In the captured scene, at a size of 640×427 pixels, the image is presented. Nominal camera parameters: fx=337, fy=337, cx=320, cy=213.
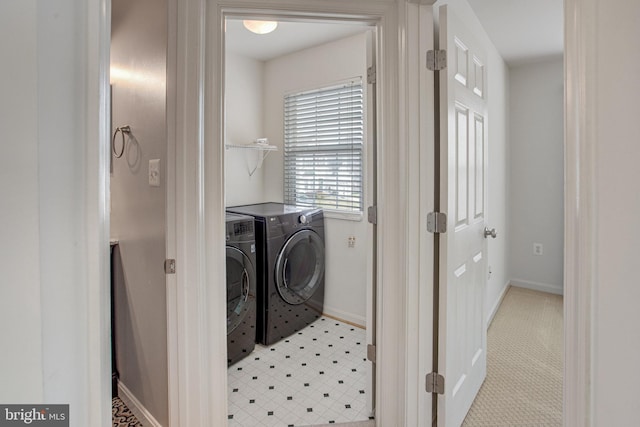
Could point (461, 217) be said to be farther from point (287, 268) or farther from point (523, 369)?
point (287, 268)

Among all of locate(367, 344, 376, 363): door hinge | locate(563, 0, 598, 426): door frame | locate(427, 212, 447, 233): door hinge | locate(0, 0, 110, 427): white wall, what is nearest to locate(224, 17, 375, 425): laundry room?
locate(367, 344, 376, 363): door hinge

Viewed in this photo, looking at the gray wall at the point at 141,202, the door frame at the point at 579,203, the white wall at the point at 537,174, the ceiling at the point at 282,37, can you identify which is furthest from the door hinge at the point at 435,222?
the white wall at the point at 537,174

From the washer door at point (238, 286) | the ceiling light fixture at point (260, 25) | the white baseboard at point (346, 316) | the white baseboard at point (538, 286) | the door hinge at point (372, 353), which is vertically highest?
the ceiling light fixture at point (260, 25)

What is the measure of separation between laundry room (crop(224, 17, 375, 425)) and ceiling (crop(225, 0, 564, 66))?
22mm

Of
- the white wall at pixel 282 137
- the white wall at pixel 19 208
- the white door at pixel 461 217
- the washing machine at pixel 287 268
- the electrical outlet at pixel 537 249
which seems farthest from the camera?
the electrical outlet at pixel 537 249

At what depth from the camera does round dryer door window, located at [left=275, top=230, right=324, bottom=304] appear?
8.93ft

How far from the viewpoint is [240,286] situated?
2414mm

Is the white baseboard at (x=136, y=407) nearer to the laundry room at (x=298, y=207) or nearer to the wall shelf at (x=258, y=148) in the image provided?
the laundry room at (x=298, y=207)

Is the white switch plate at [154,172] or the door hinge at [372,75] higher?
the door hinge at [372,75]

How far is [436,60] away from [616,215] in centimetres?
114

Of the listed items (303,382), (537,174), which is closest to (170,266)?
(303,382)

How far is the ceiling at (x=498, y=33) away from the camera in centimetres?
240

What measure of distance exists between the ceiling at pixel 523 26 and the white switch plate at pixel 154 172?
2.28 m

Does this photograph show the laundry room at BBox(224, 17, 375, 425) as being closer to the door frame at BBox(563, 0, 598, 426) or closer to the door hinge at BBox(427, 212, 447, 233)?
the door hinge at BBox(427, 212, 447, 233)
